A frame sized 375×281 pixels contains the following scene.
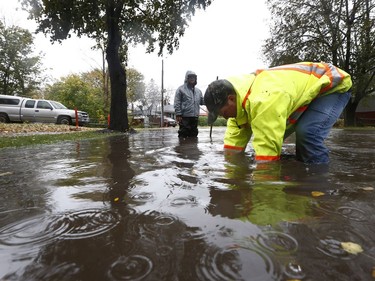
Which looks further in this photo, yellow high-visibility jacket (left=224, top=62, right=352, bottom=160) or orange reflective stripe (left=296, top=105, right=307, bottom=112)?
orange reflective stripe (left=296, top=105, right=307, bottom=112)

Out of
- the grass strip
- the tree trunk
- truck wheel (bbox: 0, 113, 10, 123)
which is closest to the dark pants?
the grass strip

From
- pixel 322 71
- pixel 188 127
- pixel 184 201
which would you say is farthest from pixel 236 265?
pixel 188 127

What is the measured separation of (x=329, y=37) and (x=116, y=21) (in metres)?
18.0

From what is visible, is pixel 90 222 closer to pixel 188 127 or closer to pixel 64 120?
pixel 188 127

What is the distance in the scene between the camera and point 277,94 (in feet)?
8.47

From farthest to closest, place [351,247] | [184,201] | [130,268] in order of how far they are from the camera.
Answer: [184,201] → [351,247] → [130,268]

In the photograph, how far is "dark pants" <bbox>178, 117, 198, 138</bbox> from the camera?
25.3ft

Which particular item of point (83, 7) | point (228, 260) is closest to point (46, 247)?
point (228, 260)

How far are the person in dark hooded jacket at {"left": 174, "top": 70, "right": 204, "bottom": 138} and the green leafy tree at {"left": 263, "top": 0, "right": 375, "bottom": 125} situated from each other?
16325mm

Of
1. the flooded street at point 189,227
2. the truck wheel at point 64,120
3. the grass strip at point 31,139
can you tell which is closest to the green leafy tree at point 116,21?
the grass strip at point 31,139

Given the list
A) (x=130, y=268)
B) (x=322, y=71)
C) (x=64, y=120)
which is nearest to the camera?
(x=130, y=268)

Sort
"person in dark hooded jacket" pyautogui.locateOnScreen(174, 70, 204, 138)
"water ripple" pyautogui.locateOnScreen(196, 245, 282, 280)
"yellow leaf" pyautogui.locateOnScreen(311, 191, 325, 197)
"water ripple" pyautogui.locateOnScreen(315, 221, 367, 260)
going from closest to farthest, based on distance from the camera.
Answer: "water ripple" pyautogui.locateOnScreen(196, 245, 282, 280) < "water ripple" pyautogui.locateOnScreen(315, 221, 367, 260) < "yellow leaf" pyautogui.locateOnScreen(311, 191, 325, 197) < "person in dark hooded jacket" pyautogui.locateOnScreen(174, 70, 204, 138)

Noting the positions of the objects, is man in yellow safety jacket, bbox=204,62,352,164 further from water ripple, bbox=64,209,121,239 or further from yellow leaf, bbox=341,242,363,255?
water ripple, bbox=64,209,121,239

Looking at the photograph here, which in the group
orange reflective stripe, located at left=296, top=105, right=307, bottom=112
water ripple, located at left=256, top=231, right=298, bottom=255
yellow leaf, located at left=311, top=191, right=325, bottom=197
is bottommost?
water ripple, located at left=256, top=231, right=298, bottom=255
